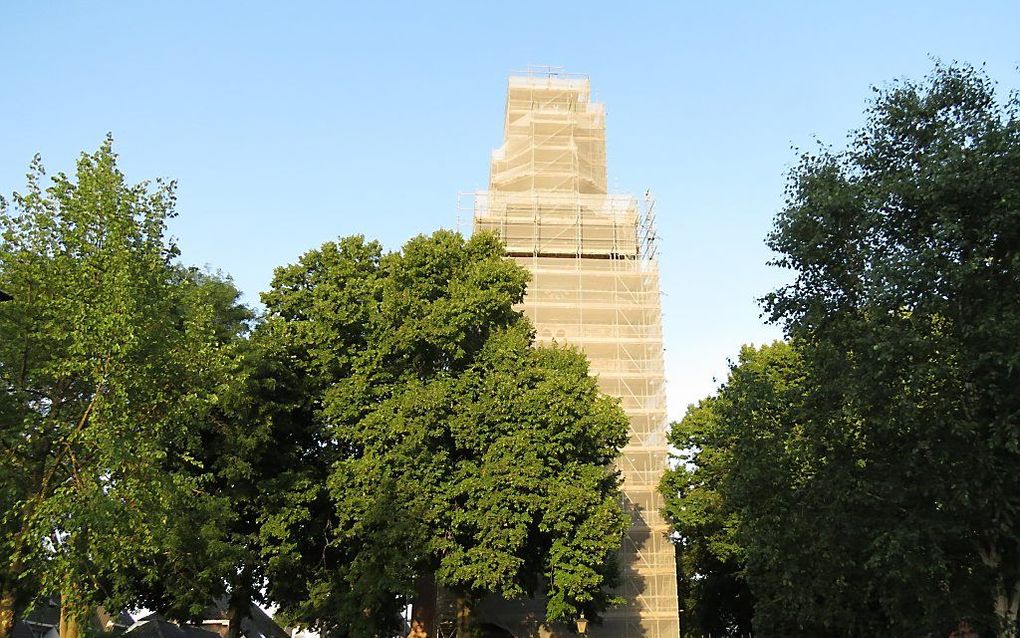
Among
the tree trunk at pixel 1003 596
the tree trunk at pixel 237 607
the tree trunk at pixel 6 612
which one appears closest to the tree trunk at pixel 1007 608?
the tree trunk at pixel 1003 596

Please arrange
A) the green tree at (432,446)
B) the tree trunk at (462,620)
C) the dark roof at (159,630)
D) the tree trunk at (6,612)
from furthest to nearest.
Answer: the dark roof at (159,630), the tree trunk at (462,620), the green tree at (432,446), the tree trunk at (6,612)

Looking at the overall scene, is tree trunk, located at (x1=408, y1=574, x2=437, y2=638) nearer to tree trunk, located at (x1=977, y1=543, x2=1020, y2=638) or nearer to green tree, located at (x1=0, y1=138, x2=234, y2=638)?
green tree, located at (x1=0, y1=138, x2=234, y2=638)

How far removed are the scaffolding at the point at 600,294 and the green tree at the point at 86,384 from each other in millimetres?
22638

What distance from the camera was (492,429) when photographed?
27656mm

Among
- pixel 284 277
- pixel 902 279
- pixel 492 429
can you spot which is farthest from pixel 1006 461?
pixel 284 277

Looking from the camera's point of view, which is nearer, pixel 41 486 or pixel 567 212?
pixel 41 486

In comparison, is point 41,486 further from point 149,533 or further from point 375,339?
point 375,339

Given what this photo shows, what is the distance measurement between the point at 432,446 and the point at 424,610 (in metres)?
5.54

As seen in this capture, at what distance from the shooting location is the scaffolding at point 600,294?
3959 cm

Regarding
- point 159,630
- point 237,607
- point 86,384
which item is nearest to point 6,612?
point 86,384

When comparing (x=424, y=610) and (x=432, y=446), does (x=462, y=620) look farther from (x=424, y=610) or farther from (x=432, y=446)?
(x=432, y=446)

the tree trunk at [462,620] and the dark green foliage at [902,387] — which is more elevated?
the dark green foliage at [902,387]

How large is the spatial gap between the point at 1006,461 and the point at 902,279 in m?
3.80

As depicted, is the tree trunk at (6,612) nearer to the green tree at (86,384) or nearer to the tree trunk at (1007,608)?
the green tree at (86,384)
